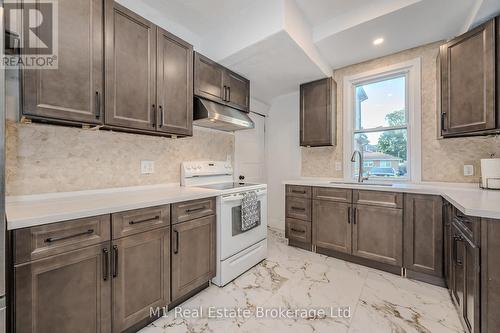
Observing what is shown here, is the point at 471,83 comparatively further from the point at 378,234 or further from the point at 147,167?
the point at 147,167

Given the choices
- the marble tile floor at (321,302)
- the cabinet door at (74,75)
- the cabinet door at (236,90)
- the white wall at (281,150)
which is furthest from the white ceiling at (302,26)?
the marble tile floor at (321,302)

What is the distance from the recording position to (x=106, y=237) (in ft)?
4.21

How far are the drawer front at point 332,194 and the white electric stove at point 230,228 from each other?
718 mm

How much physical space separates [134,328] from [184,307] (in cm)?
37

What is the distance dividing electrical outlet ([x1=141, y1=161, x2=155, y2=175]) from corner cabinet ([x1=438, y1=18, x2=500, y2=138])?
9.76 ft

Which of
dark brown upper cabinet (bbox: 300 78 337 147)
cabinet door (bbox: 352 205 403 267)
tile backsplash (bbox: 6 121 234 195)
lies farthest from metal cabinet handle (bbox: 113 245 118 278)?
dark brown upper cabinet (bbox: 300 78 337 147)

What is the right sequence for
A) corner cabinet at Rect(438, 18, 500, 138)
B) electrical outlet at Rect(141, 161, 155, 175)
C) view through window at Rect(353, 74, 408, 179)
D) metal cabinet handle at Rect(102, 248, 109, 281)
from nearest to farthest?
metal cabinet handle at Rect(102, 248, 109, 281) < corner cabinet at Rect(438, 18, 500, 138) < electrical outlet at Rect(141, 161, 155, 175) < view through window at Rect(353, 74, 408, 179)

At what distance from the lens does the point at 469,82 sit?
197 centimetres

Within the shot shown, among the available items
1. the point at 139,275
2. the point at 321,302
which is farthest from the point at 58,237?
the point at 321,302

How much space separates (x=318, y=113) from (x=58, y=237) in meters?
3.04

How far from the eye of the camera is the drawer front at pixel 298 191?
285 cm

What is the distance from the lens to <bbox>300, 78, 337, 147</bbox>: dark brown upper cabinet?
3.05 meters

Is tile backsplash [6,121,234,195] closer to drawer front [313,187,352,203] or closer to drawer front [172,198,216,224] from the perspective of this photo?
drawer front [172,198,216,224]

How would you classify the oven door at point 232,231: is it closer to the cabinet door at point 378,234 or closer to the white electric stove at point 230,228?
the white electric stove at point 230,228
